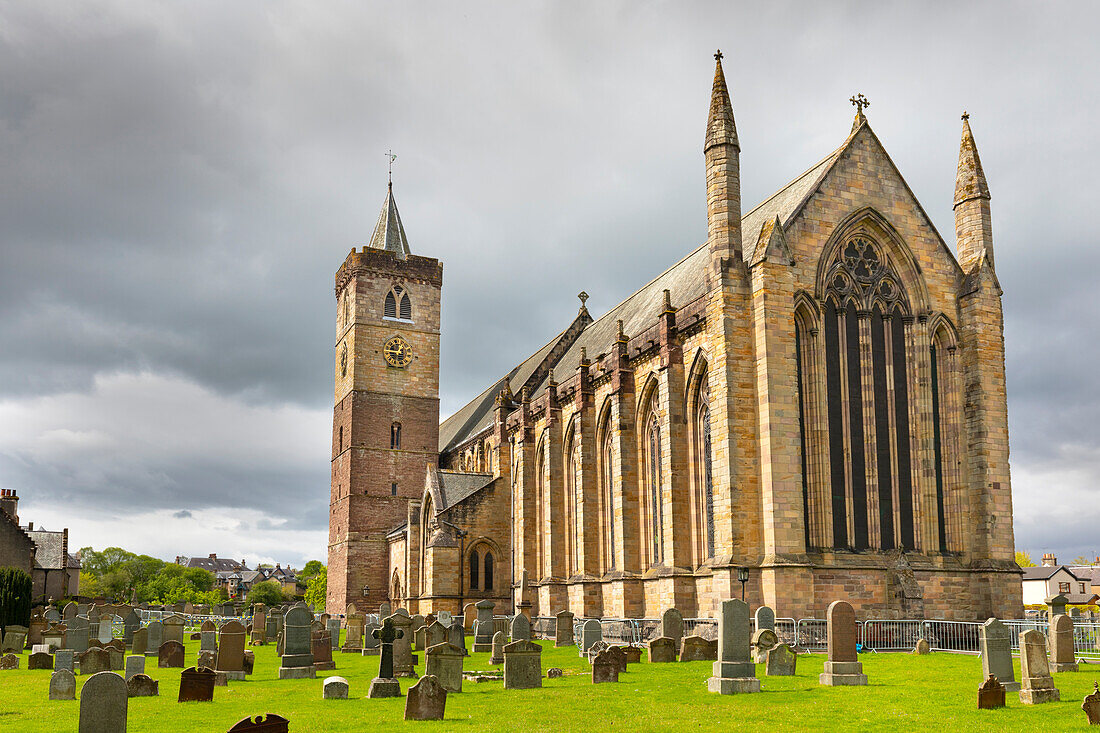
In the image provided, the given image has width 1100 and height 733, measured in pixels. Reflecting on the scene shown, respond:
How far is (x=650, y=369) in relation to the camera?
34.8m

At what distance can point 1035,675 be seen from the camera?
50.1 ft

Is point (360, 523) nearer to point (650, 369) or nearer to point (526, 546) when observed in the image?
point (526, 546)

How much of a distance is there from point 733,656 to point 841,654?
2.13 m

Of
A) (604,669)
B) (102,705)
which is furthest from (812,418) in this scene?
(102,705)

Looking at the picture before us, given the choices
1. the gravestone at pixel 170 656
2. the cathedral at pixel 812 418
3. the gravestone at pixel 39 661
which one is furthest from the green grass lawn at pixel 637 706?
the cathedral at pixel 812 418

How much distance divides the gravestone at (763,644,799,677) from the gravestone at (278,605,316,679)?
10044 millimetres

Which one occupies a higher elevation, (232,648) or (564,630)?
(232,648)

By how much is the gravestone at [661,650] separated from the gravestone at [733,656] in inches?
210

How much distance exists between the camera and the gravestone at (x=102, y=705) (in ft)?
36.6

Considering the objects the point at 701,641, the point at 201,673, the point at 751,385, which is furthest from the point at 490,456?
the point at 201,673

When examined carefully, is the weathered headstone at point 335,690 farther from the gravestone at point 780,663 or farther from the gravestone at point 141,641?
the gravestone at point 141,641

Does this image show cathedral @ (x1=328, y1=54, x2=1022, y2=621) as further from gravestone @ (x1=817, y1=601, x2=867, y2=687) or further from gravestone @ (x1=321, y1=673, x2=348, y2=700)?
gravestone @ (x1=321, y1=673, x2=348, y2=700)

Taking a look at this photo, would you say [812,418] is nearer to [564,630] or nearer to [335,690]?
[564,630]

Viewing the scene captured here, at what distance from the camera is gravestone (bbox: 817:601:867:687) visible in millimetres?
17797
